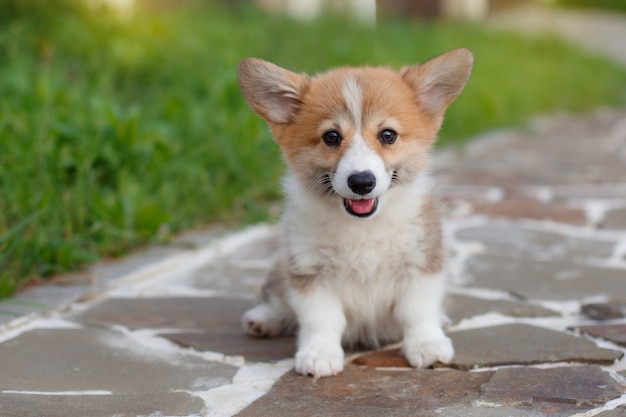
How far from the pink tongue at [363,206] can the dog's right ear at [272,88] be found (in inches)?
19.5

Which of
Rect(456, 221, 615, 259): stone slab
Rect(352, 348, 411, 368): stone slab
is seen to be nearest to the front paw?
Rect(352, 348, 411, 368): stone slab

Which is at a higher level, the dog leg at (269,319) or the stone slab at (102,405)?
the dog leg at (269,319)

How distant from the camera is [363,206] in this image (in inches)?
120

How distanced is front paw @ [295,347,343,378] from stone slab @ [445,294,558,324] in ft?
2.51

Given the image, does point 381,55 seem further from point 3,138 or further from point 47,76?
point 3,138

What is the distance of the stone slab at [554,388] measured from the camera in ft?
8.89

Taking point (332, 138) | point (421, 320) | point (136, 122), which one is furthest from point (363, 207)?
point (136, 122)

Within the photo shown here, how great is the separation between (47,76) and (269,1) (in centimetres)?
931

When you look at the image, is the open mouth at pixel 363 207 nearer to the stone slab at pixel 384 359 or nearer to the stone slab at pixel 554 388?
the stone slab at pixel 384 359

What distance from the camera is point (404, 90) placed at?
3.30m

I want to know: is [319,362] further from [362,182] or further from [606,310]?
[606,310]

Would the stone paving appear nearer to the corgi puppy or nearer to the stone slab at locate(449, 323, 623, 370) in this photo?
the stone slab at locate(449, 323, 623, 370)

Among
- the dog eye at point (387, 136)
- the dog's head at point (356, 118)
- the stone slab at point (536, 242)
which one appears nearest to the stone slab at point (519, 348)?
the dog's head at point (356, 118)

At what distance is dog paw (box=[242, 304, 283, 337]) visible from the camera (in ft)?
11.7
